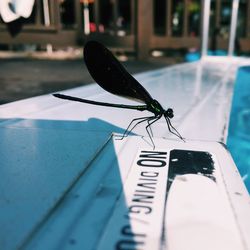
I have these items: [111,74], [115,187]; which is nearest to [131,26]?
[111,74]

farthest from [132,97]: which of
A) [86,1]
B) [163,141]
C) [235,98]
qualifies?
[86,1]

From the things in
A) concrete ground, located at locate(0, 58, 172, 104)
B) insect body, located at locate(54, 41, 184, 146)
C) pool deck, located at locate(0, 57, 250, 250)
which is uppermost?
insect body, located at locate(54, 41, 184, 146)

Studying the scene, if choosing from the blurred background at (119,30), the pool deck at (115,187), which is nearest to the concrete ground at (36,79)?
the blurred background at (119,30)

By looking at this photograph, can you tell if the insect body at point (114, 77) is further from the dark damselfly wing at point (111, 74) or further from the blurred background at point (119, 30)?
the blurred background at point (119, 30)

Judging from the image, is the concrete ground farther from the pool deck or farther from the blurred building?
the blurred building

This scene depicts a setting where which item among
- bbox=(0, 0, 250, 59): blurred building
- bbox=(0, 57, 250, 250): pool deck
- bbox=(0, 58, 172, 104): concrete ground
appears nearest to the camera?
bbox=(0, 57, 250, 250): pool deck

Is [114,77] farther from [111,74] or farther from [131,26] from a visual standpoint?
[131,26]

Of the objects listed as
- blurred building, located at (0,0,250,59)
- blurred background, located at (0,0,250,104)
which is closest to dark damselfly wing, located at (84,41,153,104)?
blurred background, located at (0,0,250,104)

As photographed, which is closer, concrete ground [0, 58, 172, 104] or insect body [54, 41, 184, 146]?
insect body [54, 41, 184, 146]
